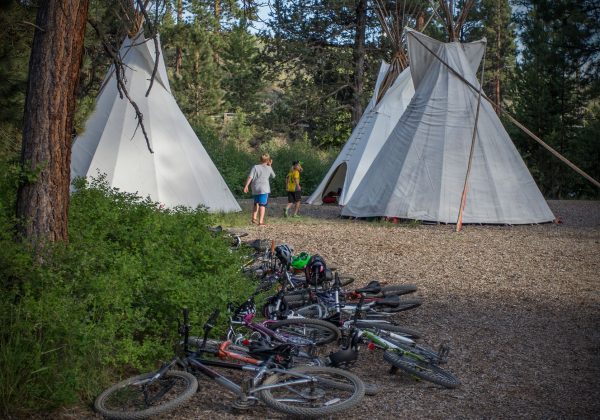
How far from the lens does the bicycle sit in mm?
4016

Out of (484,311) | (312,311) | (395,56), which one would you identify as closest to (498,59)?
(395,56)

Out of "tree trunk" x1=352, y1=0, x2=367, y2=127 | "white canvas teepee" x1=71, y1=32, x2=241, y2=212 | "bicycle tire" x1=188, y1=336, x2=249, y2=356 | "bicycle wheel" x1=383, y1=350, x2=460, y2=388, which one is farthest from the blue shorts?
"tree trunk" x1=352, y1=0, x2=367, y2=127

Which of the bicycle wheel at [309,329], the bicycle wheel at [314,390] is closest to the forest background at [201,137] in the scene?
the bicycle wheel at [309,329]

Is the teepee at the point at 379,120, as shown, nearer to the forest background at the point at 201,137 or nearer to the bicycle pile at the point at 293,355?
the forest background at the point at 201,137

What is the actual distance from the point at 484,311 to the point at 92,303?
405 cm

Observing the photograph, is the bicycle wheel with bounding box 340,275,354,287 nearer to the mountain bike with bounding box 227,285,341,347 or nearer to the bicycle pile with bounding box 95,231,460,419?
the bicycle pile with bounding box 95,231,460,419

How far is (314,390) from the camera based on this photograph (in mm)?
4270

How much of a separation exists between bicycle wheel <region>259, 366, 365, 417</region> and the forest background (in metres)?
0.84

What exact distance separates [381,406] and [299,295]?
1940 mm

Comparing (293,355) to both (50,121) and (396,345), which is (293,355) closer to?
(396,345)

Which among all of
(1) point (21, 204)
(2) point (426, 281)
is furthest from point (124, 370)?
(2) point (426, 281)

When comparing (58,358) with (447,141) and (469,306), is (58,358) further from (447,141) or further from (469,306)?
(447,141)

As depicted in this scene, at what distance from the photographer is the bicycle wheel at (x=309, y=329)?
5.32m

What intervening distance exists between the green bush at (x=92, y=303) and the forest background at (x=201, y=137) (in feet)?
0.04
